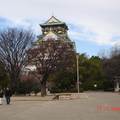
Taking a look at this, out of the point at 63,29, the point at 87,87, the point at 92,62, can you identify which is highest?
the point at 63,29

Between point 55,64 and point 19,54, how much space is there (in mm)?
6015

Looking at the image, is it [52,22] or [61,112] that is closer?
[61,112]

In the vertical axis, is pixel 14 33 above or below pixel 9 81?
above

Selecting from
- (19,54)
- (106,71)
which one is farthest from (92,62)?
(19,54)

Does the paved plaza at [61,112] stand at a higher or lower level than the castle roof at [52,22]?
lower

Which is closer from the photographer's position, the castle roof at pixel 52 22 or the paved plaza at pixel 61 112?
the paved plaza at pixel 61 112

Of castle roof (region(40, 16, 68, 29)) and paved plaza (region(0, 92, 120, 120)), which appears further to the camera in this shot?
castle roof (region(40, 16, 68, 29))

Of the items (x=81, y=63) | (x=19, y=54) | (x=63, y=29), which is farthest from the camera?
(x=63, y=29)

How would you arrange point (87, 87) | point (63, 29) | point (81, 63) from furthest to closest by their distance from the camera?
point (63, 29)
point (87, 87)
point (81, 63)

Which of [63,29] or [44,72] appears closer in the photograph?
[44,72]

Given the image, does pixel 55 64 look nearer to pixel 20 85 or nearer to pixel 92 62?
pixel 20 85

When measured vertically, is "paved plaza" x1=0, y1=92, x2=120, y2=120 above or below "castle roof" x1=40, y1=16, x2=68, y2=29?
below

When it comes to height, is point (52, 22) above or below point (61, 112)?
above

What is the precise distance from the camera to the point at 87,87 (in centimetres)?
9662
